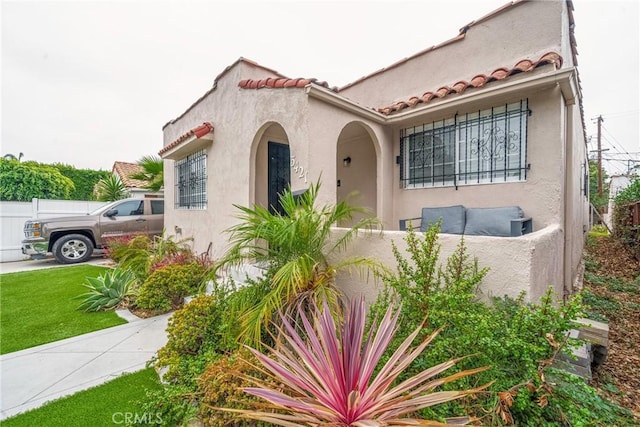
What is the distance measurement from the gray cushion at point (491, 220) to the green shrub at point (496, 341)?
2493mm

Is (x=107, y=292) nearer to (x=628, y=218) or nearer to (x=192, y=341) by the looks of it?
(x=192, y=341)

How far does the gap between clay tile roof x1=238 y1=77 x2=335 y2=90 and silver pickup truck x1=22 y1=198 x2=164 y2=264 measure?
914cm

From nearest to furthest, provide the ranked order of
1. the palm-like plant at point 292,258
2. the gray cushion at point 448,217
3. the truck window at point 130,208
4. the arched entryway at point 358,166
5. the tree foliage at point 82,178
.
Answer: the palm-like plant at point 292,258 → the gray cushion at point 448,217 → the arched entryway at point 358,166 → the truck window at point 130,208 → the tree foliage at point 82,178

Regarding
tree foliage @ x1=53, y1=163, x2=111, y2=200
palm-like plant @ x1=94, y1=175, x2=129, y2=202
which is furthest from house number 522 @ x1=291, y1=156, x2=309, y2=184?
tree foliage @ x1=53, y1=163, x2=111, y2=200

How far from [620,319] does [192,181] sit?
38.6ft

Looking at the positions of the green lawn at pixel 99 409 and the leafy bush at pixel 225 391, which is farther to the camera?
the green lawn at pixel 99 409

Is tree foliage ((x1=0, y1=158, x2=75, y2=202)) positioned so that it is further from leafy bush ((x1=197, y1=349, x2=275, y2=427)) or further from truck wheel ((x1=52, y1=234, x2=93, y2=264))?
leafy bush ((x1=197, y1=349, x2=275, y2=427))

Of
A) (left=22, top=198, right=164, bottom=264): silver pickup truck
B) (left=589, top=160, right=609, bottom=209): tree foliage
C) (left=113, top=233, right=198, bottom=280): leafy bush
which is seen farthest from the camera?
(left=589, top=160, right=609, bottom=209): tree foliage

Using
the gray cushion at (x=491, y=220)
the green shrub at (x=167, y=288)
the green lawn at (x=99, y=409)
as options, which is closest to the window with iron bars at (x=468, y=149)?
the gray cushion at (x=491, y=220)

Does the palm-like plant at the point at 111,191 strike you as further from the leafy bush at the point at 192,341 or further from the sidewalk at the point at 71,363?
the leafy bush at the point at 192,341

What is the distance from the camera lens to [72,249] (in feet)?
35.8

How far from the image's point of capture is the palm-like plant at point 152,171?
1210 cm

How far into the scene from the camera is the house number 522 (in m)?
4.90

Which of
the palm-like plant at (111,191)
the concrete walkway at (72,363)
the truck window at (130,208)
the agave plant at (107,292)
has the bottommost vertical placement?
the concrete walkway at (72,363)
